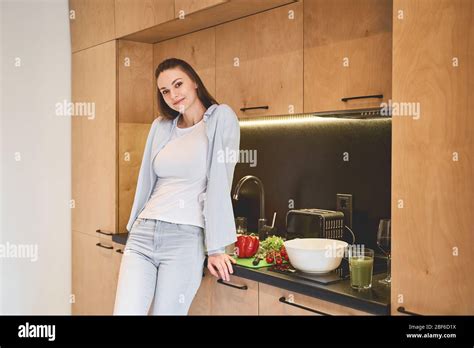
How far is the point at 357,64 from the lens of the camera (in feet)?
6.71

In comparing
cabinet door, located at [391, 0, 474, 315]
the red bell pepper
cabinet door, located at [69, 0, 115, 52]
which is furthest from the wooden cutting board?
cabinet door, located at [69, 0, 115, 52]

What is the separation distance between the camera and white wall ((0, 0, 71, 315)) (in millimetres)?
3072

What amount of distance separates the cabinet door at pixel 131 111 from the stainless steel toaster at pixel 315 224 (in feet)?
3.46

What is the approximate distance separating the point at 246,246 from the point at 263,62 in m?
0.83

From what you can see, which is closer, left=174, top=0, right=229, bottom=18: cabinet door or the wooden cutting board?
the wooden cutting board

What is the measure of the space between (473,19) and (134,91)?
2.01 m

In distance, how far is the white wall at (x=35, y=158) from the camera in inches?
121

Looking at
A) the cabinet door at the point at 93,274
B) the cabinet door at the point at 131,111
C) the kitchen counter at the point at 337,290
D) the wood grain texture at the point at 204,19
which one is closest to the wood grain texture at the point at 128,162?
the cabinet door at the point at 131,111

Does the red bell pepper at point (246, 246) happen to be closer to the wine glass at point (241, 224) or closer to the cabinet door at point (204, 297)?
the cabinet door at point (204, 297)

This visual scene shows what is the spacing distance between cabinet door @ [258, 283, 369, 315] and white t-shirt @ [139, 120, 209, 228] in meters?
0.37
